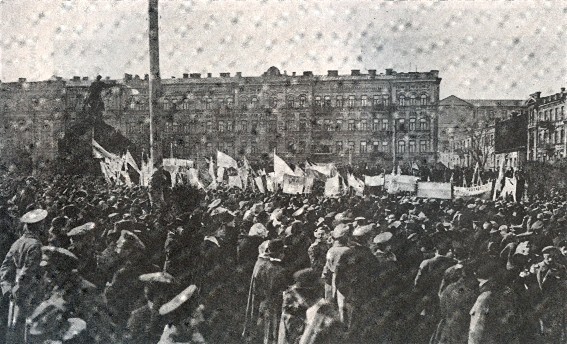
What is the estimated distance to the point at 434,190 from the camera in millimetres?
4969

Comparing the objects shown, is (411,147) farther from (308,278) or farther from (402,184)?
(308,278)

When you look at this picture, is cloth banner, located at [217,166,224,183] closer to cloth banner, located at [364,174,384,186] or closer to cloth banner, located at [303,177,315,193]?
cloth banner, located at [303,177,315,193]

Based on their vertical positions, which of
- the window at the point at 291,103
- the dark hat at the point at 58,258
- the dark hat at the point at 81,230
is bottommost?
the dark hat at the point at 58,258

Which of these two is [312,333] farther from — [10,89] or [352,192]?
[10,89]

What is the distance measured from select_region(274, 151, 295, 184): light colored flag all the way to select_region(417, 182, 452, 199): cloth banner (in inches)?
47.0

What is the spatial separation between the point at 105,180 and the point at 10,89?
55.1 inches

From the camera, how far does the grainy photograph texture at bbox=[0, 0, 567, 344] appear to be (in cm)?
432

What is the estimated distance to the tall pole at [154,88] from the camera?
17.9 feet

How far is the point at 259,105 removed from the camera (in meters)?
5.32

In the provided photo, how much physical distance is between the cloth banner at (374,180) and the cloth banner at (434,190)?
339 millimetres

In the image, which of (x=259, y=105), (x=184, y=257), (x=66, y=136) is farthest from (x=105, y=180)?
(x=259, y=105)

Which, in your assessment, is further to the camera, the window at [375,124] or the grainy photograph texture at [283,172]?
the window at [375,124]

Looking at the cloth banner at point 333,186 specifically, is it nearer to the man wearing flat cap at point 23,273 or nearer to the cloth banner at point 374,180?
the cloth banner at point 374,180

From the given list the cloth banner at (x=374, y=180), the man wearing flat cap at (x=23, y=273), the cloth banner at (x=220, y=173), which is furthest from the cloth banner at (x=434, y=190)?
the man wearing flat cap at (x=23, y=273)
